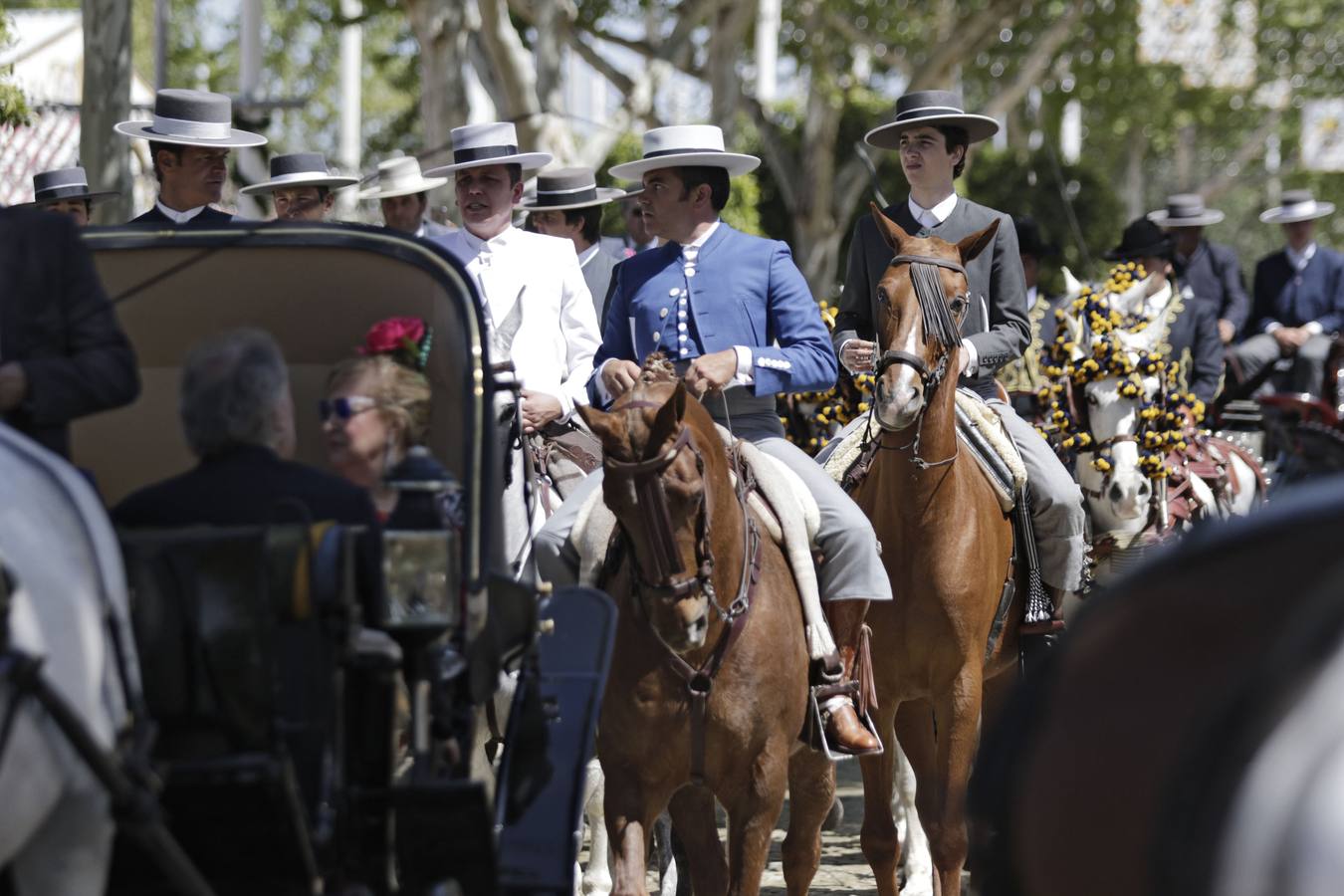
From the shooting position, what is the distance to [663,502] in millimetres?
5973

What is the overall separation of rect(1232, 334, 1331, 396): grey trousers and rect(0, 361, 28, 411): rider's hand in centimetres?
1161

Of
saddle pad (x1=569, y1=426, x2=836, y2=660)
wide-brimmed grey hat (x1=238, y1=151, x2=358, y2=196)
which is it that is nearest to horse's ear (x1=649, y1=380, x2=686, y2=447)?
saddle pad (x1=569, y1=426, x2=836, y2=660)

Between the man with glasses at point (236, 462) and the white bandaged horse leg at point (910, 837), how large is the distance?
419 cm

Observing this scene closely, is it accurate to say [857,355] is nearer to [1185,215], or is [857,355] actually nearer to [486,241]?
[486,241]

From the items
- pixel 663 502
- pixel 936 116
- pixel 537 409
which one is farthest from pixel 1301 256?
pixel 663 502

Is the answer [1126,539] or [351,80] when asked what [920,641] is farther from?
[351,80]

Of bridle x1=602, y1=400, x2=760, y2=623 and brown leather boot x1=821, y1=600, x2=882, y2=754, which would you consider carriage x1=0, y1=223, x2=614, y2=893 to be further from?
brown leather boot x1=821, y1=600, x2=882, y2=754

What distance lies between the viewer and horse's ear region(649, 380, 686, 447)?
595 centimetres

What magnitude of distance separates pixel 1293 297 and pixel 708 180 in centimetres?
977

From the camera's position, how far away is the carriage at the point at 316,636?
4.06 meters

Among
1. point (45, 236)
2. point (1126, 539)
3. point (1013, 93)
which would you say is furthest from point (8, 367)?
point (1013, 93)

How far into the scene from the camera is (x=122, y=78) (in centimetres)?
1212

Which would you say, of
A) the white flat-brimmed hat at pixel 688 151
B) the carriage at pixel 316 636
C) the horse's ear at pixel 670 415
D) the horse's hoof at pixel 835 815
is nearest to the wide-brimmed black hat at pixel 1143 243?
the horse's hoof at pixel 835 815

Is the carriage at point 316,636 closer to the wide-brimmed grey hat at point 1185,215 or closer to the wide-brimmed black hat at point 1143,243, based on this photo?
the wide-brimmed black hat at point 1143,243
